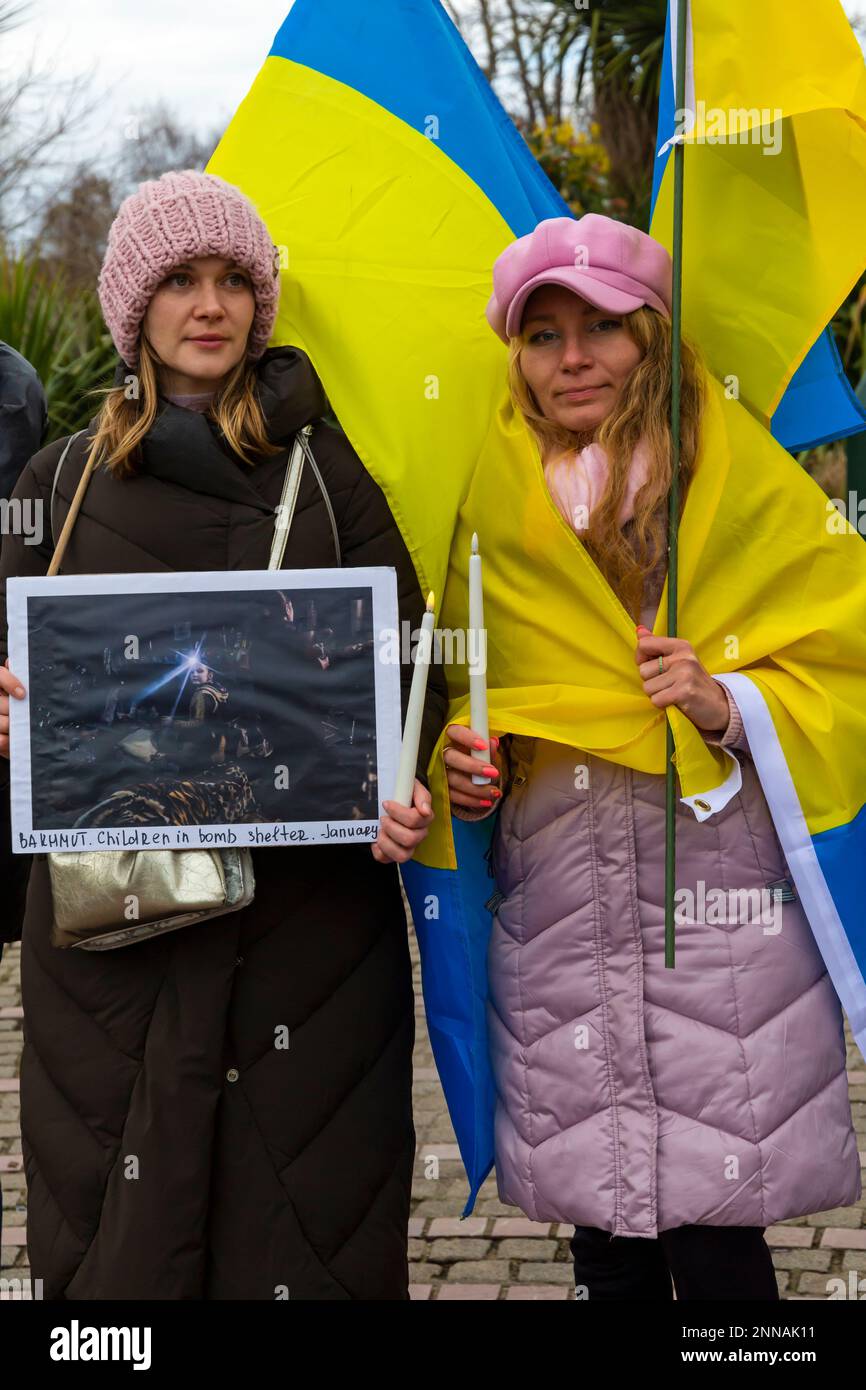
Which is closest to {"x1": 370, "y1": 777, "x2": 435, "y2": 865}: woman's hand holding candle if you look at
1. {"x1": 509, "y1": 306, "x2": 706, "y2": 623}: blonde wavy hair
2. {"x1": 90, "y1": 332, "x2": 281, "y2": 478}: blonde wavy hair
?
{"x1": 509, "y1": 306, "x2": 706, "y2": 623}: blonde wavy hair

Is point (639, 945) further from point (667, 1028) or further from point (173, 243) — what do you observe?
point (173, 243)

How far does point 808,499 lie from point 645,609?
34 centimetres

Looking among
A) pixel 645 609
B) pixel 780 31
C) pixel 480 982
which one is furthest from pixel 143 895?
Answer: pixel 780 31

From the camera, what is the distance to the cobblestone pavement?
3.97 metres

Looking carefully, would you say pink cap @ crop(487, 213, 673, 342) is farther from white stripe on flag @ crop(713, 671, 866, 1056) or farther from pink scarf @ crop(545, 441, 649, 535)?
white stripe on flag @ crop(713, 671, 866, 1056)

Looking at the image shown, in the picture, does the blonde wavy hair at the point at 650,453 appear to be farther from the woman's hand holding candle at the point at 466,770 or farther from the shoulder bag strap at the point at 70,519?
the shoulder bag strap at the point at 70,519

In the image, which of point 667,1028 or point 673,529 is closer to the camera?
point 673,529

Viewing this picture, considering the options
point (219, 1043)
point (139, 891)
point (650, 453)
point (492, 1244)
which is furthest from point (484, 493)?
point (492, 1244)

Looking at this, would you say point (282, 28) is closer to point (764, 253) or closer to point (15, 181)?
point (764, 253)

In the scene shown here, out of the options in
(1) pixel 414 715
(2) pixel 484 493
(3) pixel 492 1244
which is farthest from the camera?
(3) pixel 492 1244

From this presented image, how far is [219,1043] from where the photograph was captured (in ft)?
9.30

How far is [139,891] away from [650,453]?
1.15 metres

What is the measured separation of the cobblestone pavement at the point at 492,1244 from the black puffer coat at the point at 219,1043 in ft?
3.84
